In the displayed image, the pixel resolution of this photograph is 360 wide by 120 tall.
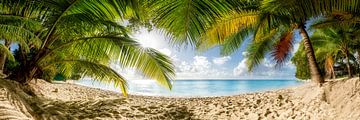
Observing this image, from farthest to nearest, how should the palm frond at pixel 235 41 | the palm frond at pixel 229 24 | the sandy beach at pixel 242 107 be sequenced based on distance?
the palm frond at pixel 235 41
the palm frond at pixel 229 24
the sandy beach at pixel 242 107

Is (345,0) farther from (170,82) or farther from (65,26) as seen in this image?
(65,26)

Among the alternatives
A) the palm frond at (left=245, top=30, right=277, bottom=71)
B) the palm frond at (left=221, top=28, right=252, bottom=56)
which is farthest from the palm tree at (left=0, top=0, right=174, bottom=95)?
the palm frond at (left=245, top=30, right=277, bottom=71)

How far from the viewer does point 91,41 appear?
5.96m

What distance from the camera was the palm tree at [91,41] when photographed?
458 cm

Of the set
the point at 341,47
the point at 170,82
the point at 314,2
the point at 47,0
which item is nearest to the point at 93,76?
the point at 170,82

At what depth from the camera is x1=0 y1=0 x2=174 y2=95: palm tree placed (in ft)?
15.0

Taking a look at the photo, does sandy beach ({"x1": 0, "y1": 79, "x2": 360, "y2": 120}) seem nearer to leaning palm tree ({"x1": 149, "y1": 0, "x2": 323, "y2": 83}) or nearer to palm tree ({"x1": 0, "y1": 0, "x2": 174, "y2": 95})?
palm tree ({"x1": 0, "y1": 0, "x2": 174, "y2": 95})

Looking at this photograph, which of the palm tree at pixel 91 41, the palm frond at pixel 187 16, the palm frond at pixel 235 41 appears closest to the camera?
the palm frond at pixel 187 16

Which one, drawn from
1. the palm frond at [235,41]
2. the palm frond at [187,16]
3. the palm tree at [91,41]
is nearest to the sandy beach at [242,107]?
the palm tree at [91,41]

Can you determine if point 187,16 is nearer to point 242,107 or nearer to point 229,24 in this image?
point 229,24

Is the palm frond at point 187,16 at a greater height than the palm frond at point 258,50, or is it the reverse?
the palm frond at point 258,50

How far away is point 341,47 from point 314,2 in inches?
630

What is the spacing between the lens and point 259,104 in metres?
8.66

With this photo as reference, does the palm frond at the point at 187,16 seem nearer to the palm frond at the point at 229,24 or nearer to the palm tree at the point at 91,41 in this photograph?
the palm tree at the point at 91,41
